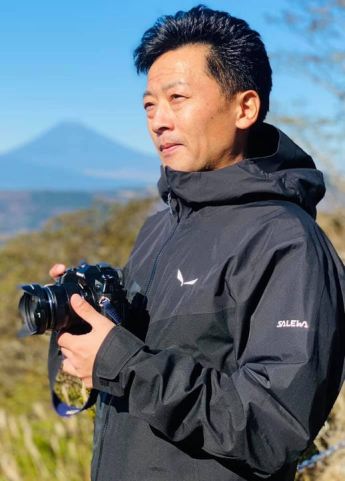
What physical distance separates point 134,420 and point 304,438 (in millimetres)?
409

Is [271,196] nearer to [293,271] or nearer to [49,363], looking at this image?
[293,271]

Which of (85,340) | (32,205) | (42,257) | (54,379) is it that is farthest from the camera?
(32,205)

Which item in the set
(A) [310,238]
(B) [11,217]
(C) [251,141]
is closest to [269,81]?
(C) [251,141]

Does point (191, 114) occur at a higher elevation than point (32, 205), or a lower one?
higher

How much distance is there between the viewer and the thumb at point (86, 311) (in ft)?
4.97

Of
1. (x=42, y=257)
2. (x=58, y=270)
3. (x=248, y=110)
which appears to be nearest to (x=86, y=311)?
(x=58, y=270)

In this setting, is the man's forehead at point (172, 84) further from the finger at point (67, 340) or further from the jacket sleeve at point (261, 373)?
the finger at point (67, 340)

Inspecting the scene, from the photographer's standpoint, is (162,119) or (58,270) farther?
(58,270)

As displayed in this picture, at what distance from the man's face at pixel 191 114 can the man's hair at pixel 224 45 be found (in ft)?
0.08

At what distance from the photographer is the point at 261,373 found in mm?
1370

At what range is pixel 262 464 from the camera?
137 centimetres

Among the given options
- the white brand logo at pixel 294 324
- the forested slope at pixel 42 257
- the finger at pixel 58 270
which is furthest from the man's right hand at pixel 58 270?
the forested slope at pixel 42 257

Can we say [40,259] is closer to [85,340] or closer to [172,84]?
[172,84]

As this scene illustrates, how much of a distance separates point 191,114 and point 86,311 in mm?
511
